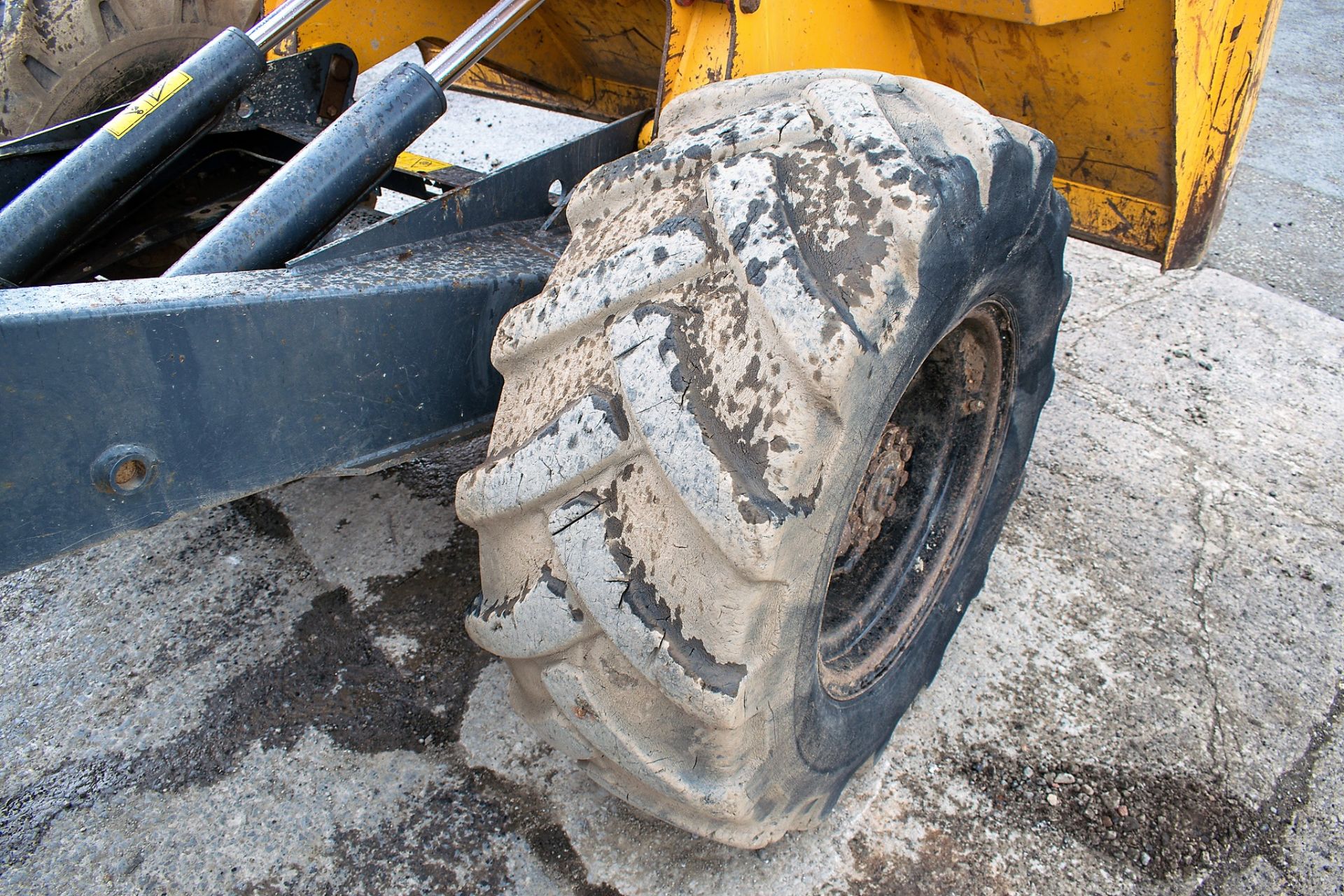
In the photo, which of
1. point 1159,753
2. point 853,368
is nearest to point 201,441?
point 853,368

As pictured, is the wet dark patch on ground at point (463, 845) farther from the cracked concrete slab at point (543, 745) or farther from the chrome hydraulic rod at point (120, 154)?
the chrome hydraulic rod at point (120, 154)

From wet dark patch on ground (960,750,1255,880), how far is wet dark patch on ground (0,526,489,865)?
1.03 m

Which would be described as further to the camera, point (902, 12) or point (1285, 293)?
point (1285, 293)

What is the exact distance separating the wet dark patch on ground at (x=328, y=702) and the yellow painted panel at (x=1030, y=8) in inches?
57.8

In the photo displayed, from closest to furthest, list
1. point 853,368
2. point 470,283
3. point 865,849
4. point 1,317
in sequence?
point 1,317 → point 853,368 → point 470,283 → point 865,849

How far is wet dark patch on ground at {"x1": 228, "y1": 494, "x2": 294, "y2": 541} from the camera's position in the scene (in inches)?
86.7

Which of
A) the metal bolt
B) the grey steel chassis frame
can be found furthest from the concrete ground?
the metal bolt

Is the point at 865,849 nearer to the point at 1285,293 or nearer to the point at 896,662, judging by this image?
the point at 896,662

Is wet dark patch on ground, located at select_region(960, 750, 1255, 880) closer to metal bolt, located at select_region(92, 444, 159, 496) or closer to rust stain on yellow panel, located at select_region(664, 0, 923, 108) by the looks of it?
rust stain on yellow panel, located at select_region(664, 0, 923, 108)

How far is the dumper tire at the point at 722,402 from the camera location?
1057 mm

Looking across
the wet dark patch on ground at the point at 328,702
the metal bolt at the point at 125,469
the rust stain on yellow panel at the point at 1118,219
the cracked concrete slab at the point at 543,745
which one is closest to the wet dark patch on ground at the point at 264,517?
the cracked concrete slab at the point at 543,745

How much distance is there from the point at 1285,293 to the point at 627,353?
3386 mm

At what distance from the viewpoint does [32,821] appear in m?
1.57

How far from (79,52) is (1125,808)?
2527 millimetres
